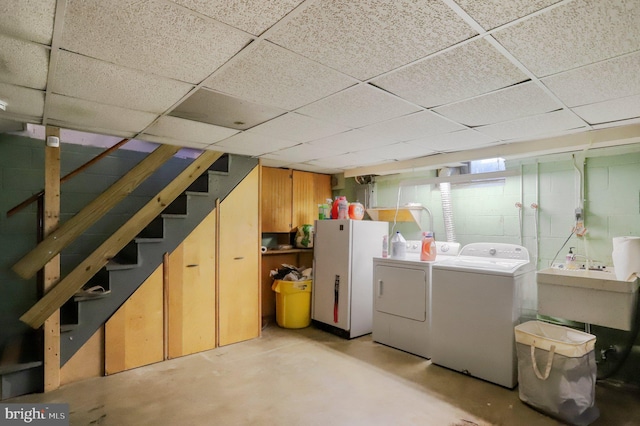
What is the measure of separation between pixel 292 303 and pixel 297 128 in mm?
2335

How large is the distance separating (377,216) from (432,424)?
2.85 m

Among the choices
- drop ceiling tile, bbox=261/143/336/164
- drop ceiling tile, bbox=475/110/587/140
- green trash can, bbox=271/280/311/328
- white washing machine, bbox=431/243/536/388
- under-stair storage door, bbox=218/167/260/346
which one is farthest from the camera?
green trash can, bbox=271/280/311/328

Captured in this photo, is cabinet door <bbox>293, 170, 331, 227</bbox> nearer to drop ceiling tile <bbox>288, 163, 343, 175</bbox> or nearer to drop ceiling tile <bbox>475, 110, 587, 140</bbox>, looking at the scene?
drop ceiling tile <bbox>288, 163, 343, 175</bbox>

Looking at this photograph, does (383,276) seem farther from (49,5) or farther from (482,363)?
(49,5)

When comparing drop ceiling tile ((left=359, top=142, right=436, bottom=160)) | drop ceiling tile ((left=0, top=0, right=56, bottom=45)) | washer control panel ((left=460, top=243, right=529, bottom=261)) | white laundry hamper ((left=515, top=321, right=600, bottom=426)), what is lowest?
white laundry hamper ((left=515, top=321, right=600, bottom=426))

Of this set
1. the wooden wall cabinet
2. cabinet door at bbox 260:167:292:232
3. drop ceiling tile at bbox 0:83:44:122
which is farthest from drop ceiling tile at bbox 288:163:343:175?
drop ceiling tile at bbox 0:83:44:122

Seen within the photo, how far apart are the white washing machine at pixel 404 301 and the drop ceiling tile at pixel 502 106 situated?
1.51 m

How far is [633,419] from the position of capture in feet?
7.39

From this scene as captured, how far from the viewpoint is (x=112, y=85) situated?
1.88 m

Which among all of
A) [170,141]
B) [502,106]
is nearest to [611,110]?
[502,106]

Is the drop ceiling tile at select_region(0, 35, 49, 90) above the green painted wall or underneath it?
above

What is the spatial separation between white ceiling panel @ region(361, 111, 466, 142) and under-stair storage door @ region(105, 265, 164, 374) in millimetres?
2418

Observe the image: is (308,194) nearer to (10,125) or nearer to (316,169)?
(316,169)

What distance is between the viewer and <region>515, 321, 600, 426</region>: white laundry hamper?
219 cm
